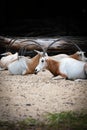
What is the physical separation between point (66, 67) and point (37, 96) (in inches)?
60.6

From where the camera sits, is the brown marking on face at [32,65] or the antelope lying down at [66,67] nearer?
the antelope lying down at [66,67]

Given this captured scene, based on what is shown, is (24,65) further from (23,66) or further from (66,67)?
(66,67)

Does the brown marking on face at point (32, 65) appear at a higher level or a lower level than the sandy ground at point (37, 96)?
higher

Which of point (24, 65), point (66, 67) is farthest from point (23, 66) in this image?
point (66, 67)

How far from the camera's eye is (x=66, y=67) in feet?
24.9

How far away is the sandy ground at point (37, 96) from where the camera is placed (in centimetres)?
541

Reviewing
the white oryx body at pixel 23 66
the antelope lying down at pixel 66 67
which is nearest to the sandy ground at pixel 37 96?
the antelope lying down at pixel 66 67

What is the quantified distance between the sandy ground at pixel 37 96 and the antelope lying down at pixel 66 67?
0.15 meters

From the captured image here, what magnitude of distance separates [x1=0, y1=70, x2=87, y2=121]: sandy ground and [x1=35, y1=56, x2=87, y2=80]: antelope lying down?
0.15 meters

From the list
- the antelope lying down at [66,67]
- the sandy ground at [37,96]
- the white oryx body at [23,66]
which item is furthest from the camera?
the white oryx body at [23,66]

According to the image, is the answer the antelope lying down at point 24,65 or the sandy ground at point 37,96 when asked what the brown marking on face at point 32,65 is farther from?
the sandy ground at point 37,96
